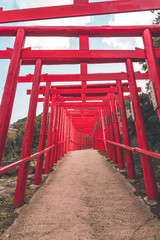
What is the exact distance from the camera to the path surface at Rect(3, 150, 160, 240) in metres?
1.72

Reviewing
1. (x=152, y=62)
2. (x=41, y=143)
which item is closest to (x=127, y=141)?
(x=152, y=62)

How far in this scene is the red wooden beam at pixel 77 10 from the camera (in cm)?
277

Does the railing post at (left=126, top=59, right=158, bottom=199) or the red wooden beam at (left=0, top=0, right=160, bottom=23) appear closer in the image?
the railing post at (left=126, top=59, right=158, bottom=199)

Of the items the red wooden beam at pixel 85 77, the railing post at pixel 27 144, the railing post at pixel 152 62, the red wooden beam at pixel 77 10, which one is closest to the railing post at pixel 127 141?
the red wooden beam at pixel 85 77

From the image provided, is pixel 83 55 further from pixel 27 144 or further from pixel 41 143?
pixel 41 143

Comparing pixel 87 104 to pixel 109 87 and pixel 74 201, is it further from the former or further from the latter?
pixel 74 201

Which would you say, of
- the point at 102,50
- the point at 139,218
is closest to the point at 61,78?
the point at 102,50

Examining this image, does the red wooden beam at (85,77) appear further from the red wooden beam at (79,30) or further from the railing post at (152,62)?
the railing post at (152,62)

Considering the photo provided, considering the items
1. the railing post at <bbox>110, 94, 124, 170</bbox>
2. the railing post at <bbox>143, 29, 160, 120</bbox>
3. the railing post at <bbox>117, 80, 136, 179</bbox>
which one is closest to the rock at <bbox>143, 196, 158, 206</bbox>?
the railing post at <bbox>117, 80, 136, 179</bbox>

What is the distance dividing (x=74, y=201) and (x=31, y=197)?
105 centimetres

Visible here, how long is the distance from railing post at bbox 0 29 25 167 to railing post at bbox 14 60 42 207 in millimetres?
595

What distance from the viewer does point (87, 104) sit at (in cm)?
814

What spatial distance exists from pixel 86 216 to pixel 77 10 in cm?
426

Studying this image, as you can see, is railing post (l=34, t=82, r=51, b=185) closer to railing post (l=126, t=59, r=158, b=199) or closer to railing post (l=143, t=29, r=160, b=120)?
railing post (l=126, t=59, r=158, b=199)
